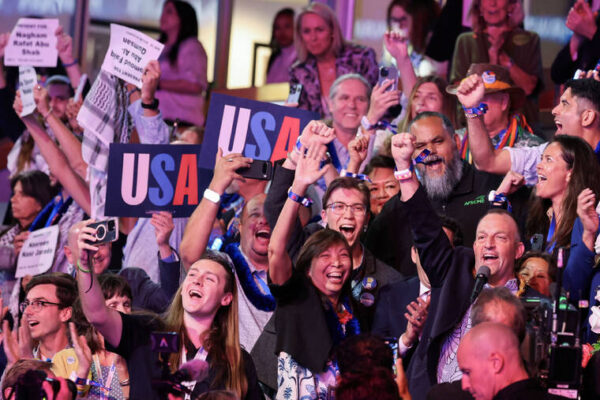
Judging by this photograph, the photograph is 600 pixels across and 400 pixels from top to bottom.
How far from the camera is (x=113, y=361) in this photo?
511cm

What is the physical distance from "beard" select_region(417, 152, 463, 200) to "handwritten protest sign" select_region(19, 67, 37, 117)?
9.11 feet

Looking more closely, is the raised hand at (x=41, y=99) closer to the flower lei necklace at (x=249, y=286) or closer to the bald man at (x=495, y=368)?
the flower lei necklace at (x=249, y=286)

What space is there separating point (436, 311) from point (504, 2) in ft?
10.2

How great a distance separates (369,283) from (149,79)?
2.11 metres

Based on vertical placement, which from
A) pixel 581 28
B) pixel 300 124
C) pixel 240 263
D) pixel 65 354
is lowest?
pixel 65 354

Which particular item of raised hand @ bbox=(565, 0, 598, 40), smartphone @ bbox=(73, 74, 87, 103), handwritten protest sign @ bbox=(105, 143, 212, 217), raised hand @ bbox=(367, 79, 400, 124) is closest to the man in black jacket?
raised hand @ bbox=(367, 79, 400, 124)

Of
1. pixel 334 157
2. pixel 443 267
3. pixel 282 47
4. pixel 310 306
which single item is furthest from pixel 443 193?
pixel 282 47

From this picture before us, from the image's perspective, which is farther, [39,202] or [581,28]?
[39,202]

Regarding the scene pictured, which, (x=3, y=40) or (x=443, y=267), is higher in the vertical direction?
(x=3, y=40)

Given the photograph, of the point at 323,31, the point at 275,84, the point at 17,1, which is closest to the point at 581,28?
the point at 323,31

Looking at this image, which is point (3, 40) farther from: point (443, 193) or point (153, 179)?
point (443, 193)

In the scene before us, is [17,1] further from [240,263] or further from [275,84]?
[240,263]

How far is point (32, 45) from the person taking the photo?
7.84 meters

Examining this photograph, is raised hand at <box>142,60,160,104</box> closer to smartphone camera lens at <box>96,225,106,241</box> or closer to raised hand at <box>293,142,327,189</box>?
raised hand at <box>293,142,327,189</box>
